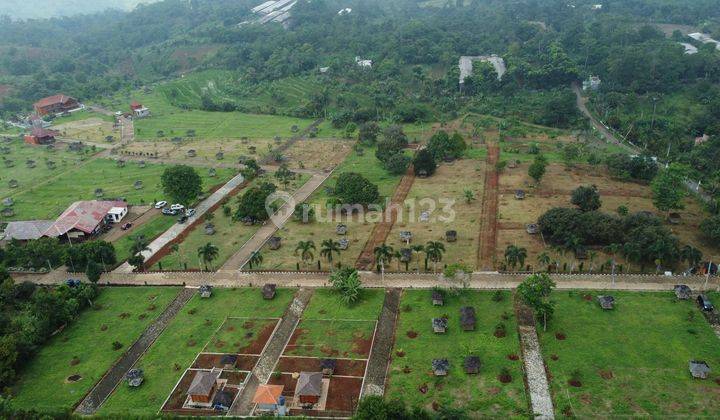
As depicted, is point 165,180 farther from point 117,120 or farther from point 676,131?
point 676,131

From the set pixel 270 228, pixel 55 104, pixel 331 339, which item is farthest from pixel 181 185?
pixel 55 104

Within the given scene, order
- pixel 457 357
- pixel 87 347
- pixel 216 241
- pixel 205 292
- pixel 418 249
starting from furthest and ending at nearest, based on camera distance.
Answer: pixel 216 241 < pixel 418 249 < pixel 205 292 < pixel 87 347 < pixel 457 357

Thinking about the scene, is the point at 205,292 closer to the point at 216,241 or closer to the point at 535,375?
the point at 216,241

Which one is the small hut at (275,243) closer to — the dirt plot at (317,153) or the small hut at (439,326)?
the small hut at (439,326)

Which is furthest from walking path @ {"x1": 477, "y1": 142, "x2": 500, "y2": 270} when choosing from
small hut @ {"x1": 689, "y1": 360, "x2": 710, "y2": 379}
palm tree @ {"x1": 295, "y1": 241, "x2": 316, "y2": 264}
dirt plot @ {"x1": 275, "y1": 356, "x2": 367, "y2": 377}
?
small hut @ {"x1": 689, "y1": 360, "x2": 710, "y2": 379}

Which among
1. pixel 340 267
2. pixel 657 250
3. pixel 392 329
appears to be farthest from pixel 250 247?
pixel 657 250

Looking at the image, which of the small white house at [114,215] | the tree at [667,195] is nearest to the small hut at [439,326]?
the tree at [667,195]
